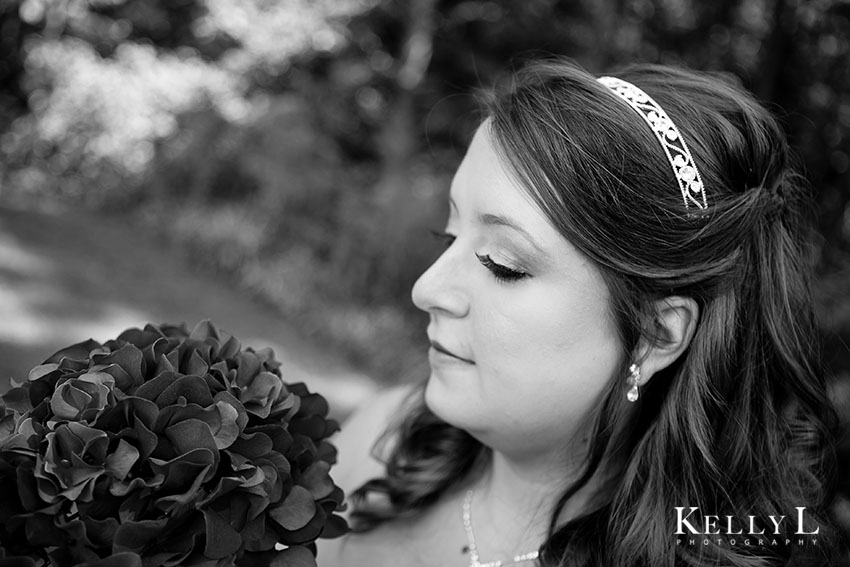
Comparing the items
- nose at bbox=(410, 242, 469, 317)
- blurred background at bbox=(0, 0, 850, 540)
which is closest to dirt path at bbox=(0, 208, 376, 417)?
blurred background at bbox=(0, 0, 850, 540)

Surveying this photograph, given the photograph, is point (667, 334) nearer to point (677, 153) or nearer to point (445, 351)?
point (677, 153)

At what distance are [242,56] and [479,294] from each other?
9.97 meters

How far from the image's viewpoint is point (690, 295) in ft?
6.41

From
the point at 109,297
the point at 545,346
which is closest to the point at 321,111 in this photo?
the point at 109,297

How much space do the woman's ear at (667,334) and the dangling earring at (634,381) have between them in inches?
0.6

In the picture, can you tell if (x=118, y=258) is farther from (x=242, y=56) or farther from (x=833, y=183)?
(x=833, y=183)

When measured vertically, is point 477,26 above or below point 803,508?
above

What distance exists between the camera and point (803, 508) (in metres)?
2.09

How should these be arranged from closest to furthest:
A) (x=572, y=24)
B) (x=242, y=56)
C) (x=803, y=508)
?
(x=803, y=508) < (x=242, y=56) < (x=572, y=24)

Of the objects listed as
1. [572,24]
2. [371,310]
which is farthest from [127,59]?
[572,24]

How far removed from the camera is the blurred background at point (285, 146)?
666cm

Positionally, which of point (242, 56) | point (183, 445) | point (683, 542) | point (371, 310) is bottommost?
point (371, 310)

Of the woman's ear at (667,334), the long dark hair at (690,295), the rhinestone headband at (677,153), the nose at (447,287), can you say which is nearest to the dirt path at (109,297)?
the nose at (447,287)

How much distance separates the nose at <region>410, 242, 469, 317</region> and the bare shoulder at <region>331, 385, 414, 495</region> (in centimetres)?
81
